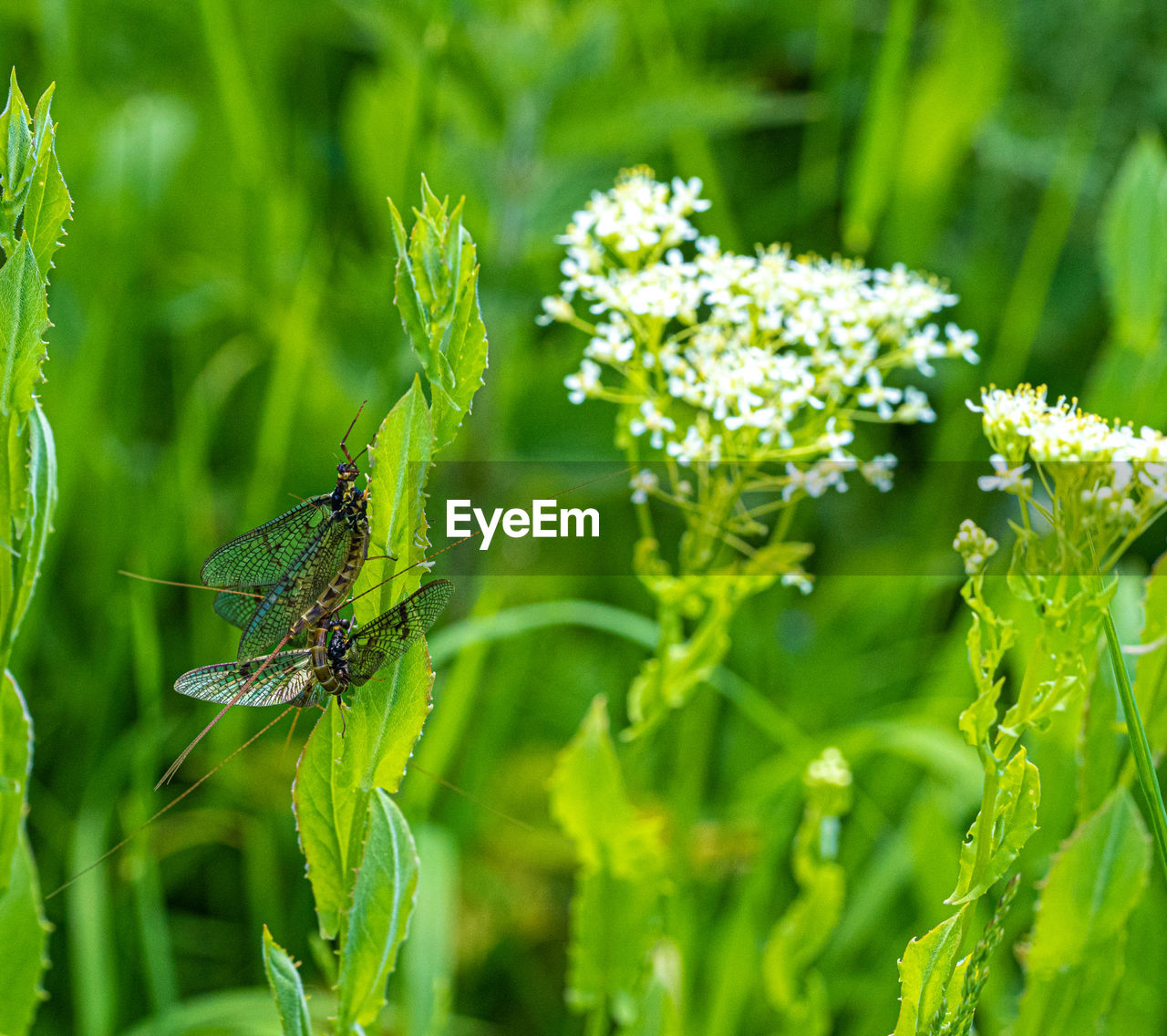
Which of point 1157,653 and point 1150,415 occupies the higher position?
point 1150,415

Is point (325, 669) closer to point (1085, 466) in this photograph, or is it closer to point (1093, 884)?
point (1085, 466)

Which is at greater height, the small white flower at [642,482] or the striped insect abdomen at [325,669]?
the small white flower at [642,482]

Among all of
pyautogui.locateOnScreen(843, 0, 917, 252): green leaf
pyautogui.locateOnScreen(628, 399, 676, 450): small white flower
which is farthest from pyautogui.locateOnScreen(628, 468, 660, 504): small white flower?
pyautogui.locateOnScreen(843, 0, 917, 252): green leaf

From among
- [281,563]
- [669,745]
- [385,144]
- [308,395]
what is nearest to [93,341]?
[308,395]

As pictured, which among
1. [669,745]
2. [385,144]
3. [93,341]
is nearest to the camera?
[93,341]

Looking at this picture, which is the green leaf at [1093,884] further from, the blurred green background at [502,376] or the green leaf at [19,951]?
the green leaf at [19,951]

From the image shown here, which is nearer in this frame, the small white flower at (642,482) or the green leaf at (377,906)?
the green leaf at (377,906)

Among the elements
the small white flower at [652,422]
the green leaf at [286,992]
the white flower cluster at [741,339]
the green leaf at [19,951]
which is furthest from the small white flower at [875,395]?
the green leaf at [19,951]

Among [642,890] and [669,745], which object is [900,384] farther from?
[642,890]
